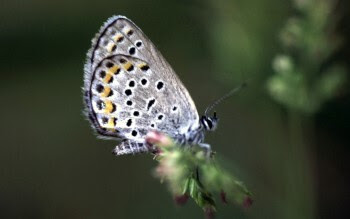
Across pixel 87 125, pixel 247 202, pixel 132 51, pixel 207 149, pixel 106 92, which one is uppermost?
pixel 132 51

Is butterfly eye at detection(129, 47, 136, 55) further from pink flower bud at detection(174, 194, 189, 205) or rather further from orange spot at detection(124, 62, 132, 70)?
pink flower bud at detection(174, 194, 189, 205)

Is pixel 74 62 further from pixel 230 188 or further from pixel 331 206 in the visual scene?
pixel 230 188

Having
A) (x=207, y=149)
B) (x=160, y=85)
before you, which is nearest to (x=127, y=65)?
(x=160, y=85)

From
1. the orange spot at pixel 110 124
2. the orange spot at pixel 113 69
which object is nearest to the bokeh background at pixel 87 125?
the orange spot at pixel 113 69

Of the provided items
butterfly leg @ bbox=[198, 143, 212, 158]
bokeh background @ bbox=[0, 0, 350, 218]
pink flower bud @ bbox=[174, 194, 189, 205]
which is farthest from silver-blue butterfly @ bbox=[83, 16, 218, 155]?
bokeh background @ bbox=[0, 0, 350, 218]

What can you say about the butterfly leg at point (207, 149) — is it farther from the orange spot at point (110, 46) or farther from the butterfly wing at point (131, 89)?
the orange spot at point (110, 46)

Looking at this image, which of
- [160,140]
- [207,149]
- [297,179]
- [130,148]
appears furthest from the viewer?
[297,179]

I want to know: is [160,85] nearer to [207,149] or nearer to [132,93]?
[132,93]

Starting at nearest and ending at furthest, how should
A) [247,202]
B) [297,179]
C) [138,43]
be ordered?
[247,202]
[138,43]
[297,179]

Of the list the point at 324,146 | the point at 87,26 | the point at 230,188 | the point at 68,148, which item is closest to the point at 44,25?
the point at 87,26
